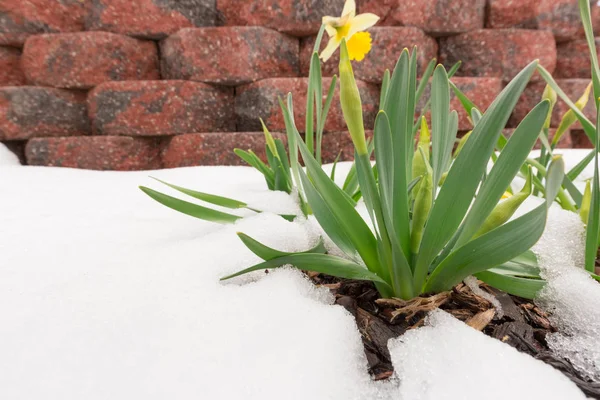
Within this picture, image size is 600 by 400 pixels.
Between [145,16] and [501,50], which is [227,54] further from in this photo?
[501,50]

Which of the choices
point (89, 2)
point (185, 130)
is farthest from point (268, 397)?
point (89, 2)

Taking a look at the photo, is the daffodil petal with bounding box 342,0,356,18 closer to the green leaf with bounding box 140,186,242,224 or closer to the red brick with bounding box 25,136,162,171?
the green leaf with bounding box 140,186,242,224

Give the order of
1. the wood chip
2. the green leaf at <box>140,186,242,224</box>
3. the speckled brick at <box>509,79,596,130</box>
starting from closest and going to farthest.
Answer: the wood chip
the green leaf at <box>140,186,242,224</box>
the speckled brick at <box>509,79,596,130</box>

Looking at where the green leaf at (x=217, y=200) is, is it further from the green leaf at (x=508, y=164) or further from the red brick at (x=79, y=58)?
the red brick at (x=79, y=58)

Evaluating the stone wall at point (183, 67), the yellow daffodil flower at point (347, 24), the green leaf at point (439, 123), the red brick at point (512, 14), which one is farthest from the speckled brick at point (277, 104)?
the green leaf at point (439, 123)

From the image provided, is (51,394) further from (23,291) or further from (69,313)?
(23,291)

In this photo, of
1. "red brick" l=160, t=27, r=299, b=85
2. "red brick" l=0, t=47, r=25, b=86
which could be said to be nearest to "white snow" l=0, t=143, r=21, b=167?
"red brick" l=0, t=47, r=25, b=86

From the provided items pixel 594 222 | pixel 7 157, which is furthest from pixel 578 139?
pixel 7 157
